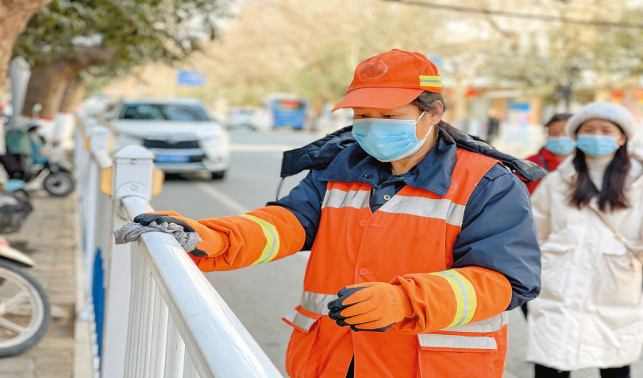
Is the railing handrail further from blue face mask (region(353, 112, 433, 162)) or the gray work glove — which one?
blue face mask (region(353, 112, 433, 162))

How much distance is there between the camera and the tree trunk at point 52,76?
14383 mm

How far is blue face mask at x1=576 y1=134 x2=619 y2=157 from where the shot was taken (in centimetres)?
356

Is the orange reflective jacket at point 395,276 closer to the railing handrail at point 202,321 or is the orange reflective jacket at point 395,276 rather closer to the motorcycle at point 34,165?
the railing handrail at point 202,321

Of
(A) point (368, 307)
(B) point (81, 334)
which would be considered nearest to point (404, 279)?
(A) point (368, 307)

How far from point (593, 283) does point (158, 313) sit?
237 cm

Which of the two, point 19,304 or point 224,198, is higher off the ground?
point 19,304

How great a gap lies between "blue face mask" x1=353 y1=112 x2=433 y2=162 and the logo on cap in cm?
14

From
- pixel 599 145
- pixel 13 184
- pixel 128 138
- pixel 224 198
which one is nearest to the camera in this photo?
pixel 599 145

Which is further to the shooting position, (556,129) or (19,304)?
(556,129)

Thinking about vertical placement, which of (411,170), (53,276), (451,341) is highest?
(411,170)

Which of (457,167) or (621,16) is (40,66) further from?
(621,16)

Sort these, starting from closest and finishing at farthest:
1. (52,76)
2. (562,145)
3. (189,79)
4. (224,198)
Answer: (562,145) < (224,198) < (52,76) < (189,79)

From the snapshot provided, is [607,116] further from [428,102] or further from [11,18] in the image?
[11,18]

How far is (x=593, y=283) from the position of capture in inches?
134
